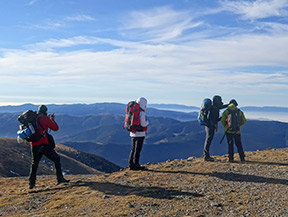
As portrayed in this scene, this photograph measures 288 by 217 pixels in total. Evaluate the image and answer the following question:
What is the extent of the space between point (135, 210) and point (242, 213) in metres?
2.77

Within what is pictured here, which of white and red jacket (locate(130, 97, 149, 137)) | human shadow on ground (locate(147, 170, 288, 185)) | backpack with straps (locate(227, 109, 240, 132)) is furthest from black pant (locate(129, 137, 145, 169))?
backpack with straps (locate(227, 109, 240, 132))

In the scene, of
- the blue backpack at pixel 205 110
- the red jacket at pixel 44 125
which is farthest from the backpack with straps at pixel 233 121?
the red jacket at pixel 44 125

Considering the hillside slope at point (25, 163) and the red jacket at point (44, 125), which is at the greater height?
the red jacket at point (44, 125)

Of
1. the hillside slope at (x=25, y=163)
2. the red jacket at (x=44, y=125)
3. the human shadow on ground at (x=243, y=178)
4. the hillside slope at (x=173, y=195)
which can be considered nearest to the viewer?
the hillside slope at (x=173, y=195)

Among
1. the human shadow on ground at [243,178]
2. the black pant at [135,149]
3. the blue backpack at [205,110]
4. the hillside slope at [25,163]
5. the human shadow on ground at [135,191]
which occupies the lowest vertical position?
the hillside slope at [25,163]

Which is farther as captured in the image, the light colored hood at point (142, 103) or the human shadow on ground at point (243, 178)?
the light colored hood at point (142, 103)

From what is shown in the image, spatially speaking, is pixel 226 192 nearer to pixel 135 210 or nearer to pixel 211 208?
pixel 211 208

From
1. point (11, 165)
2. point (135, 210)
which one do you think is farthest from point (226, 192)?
point (11, 165)

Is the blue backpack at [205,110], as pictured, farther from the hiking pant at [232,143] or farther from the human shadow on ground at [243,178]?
the human shadow on ground at [243,178]

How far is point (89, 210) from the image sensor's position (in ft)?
29.1

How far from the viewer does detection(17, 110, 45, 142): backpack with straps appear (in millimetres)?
11566

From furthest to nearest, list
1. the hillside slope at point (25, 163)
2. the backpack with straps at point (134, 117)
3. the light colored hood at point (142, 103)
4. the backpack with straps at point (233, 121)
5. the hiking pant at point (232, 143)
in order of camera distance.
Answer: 1. the hillside slope at point (25, 163)
2. the hiking pant at point (232, 143)
3. the backpack with straps at point (233, 121)
4. the light colored hood at point (142, 103)
5. the backpack with straps at point (134, 117)

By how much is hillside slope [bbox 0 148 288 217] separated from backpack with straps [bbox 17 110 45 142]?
2.07m

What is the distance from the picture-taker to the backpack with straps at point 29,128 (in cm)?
1157
